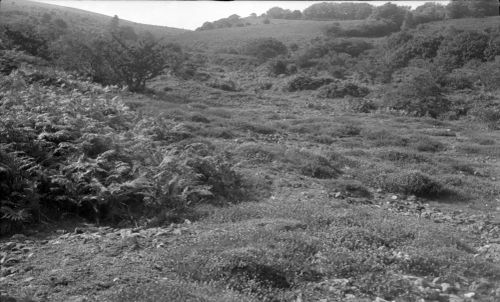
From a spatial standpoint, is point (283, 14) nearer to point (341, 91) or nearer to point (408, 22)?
point (408, 22)

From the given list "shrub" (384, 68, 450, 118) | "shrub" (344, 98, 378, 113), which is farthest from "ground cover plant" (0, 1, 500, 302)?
"shrub" (344, 98, 378, 113)

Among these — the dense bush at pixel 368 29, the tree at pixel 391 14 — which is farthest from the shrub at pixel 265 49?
the tree at pixel 391 14

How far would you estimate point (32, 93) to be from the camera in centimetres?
1227

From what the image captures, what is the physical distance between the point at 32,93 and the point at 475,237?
1046 cm

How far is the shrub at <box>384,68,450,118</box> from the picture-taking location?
23297 mm

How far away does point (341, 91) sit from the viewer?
94.2 ft

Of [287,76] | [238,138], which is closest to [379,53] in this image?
[287,76]

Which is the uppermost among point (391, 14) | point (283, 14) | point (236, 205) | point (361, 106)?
point (283, 14)

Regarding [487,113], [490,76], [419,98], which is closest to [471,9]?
[490,76]

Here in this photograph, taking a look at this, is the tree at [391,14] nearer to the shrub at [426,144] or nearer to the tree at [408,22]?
the tree at [408,22]

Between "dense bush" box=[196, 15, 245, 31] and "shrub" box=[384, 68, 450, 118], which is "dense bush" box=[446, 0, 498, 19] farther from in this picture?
"shrub" box=[384, 68, 450, 118]

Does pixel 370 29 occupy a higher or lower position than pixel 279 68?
higher

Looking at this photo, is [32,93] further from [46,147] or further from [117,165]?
[117,165]

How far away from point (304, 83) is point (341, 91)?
3800mm
